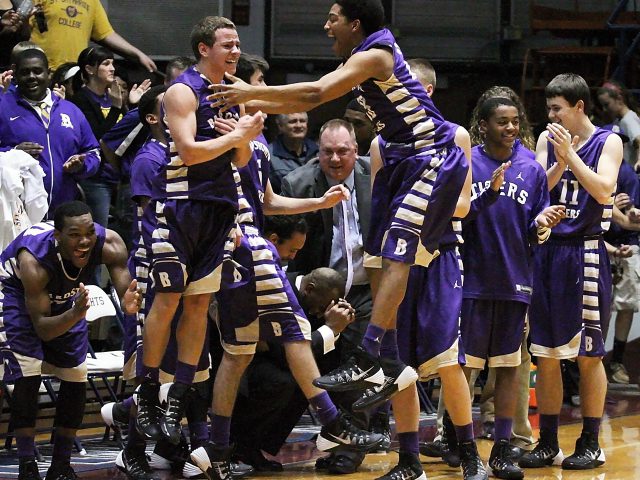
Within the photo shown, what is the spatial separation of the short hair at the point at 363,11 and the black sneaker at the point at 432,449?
98.3 inches

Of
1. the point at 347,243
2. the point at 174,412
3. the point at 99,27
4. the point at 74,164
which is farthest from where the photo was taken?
the point at 99,27

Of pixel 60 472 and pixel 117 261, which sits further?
pixel 117 261

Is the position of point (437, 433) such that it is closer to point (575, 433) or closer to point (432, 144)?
point (575, 433)

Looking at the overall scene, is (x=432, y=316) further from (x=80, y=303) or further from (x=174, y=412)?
(x=80, y=303)

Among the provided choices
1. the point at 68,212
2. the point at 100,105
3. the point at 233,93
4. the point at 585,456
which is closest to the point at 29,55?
the point at 100,105

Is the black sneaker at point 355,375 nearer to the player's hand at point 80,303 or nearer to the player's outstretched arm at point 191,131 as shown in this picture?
the player's outstretched arm at point 191,131

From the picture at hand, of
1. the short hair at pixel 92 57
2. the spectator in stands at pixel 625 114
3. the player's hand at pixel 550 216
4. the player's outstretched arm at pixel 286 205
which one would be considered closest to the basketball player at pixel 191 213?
the player's outstretched arm at pixel 286 205

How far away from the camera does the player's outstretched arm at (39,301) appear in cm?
A: 596

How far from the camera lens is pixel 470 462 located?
5820mm

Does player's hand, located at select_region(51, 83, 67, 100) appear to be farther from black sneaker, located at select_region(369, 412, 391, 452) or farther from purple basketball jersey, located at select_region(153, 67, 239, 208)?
black sneaker, located at select_region(369, 412, 391, 452)

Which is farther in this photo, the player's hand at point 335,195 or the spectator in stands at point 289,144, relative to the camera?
the spectator in stands at point 289,144

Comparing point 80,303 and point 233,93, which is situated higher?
point 233,93

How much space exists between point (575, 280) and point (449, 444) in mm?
1137

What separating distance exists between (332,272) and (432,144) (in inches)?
59.5
